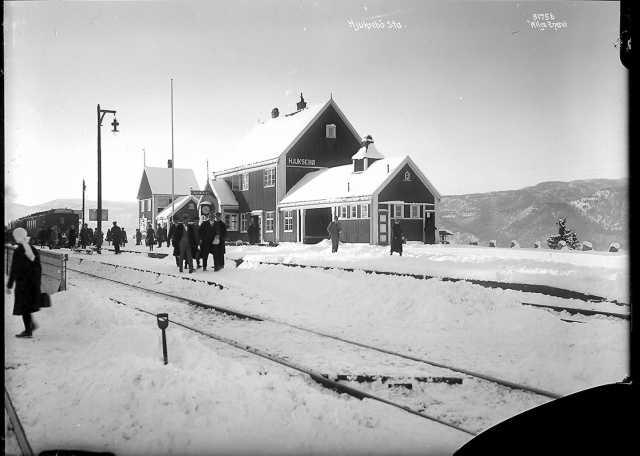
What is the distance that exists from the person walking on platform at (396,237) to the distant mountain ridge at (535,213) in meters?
0.59

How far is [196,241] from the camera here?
370 centimetres

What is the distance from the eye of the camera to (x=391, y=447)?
7.11ft

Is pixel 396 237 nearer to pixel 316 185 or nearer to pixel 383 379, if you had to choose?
pixel 316 185

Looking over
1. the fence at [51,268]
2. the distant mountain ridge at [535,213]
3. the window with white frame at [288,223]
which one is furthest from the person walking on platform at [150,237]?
the window with white frame at [288,223]

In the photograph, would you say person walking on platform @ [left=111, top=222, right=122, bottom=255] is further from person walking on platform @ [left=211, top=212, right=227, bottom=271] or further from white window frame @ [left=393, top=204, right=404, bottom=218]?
white window frame @ [left=393, top=204, right=404, bottom=218]

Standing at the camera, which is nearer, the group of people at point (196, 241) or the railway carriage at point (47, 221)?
the railway carriage at point (47, 221)

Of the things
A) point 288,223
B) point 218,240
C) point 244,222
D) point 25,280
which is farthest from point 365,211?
point 25,280

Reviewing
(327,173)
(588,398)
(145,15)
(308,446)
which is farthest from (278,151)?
(588,398)

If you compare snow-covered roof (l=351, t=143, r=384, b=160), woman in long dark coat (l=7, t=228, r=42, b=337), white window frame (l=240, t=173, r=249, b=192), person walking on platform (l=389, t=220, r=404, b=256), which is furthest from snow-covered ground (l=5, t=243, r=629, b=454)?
white window frame (l=240, t=173, r=249, b=192)

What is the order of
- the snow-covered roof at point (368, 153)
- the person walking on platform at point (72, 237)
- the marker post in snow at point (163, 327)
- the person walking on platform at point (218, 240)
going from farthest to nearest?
the person walking on platform at point (218, 240) < the snow-covered roof at point (368, 153) < the person walking on platform at point (72, 237) < the marker post in snow at point (163, 327)

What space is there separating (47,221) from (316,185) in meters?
2.34

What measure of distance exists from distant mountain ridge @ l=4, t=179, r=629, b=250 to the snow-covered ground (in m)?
0.14

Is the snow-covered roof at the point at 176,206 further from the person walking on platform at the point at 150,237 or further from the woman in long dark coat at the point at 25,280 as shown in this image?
the woman in long dark coat at the point at 25,280

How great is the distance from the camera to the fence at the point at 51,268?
2.20m
